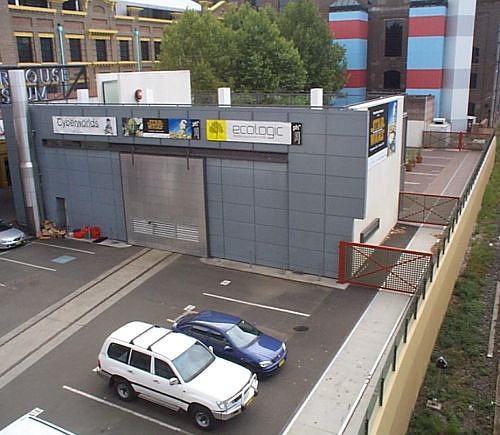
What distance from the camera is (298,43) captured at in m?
53.3

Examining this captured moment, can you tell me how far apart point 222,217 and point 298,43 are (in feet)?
113

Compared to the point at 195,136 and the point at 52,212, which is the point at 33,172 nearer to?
the point at 52,212

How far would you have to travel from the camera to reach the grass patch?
1689 centimetres

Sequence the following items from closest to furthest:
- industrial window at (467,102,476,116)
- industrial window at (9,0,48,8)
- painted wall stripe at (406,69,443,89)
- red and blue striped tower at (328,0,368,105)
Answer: industrial window at (9,0,48,8)
painted wall stripe at (406,69,443,89)
red and blue striped tower at (328,0,368,105)
industrial window at (467,102,476,116)

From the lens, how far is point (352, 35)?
202ft

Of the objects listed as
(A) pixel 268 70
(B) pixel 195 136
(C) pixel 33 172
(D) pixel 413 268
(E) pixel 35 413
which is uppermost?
(A) pixel 268 70

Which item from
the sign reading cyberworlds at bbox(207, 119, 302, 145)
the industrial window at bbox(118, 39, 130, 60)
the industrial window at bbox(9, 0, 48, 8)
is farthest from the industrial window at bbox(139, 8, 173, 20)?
the sign reading cyberworlds at bbox(207, 119, 302, 145)

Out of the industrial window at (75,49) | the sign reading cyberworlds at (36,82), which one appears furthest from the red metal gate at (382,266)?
the industrial window at (75,49)

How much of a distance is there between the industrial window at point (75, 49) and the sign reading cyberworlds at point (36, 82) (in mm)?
15314

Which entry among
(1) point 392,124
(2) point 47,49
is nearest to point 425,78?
(1) point 392,124

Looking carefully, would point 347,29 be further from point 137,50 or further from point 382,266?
point 382,266

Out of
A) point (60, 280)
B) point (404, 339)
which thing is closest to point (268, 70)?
point (60, 280)

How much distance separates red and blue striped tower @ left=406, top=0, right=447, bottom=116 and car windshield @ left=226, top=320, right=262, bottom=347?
46.3 meters

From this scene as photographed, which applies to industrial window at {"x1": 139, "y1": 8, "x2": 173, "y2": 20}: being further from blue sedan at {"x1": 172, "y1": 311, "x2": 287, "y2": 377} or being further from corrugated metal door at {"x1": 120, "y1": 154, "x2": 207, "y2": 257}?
blue sedan at {"x1": 172, "y1": 311, "x2": 287, "y2": 377}
